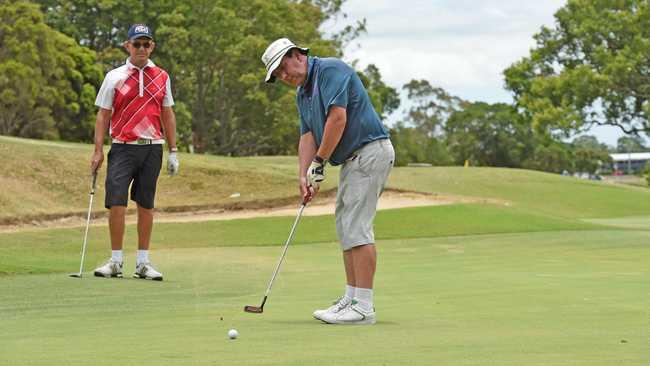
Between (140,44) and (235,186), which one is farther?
(235,186)

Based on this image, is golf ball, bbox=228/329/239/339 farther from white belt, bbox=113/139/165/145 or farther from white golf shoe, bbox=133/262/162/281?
white belt, bbox=113/139/165/145

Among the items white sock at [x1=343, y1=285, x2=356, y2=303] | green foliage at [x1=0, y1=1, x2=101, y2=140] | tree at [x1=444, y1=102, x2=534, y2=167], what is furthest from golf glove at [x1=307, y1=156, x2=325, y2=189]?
tree at [x1=444, y1=102, x2=534, y2=167]

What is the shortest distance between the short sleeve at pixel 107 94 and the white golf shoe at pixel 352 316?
5.07m

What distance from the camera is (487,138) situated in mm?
119625

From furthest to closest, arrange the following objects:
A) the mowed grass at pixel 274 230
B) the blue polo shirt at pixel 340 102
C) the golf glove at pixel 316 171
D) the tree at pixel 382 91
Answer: the tree at pixel 382 91 → the mowed grass at pixel 274 230 → the golf glove at pixel 316 171 → the blue polo shirt at pixel 340 102

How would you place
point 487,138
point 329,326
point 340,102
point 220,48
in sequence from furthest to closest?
point 487,138 → point 220,48 → point 340,102 → point 329,326

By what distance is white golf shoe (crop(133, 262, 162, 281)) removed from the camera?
12.3 m

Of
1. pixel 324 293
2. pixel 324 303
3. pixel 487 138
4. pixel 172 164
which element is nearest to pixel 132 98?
pixel 172 164

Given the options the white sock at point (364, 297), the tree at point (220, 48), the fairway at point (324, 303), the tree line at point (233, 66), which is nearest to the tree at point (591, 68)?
the tree line at point (233, 66)

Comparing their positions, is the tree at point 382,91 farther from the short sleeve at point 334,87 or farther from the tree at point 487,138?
the short sleeve at point 334,87

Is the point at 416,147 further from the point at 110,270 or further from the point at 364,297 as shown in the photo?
the point at 364,297

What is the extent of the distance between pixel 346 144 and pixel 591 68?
42.5 m


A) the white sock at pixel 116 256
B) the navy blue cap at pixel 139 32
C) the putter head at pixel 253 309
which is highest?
the navy blue cap at pixel 139 32

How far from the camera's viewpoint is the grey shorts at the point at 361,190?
28.2 feet
